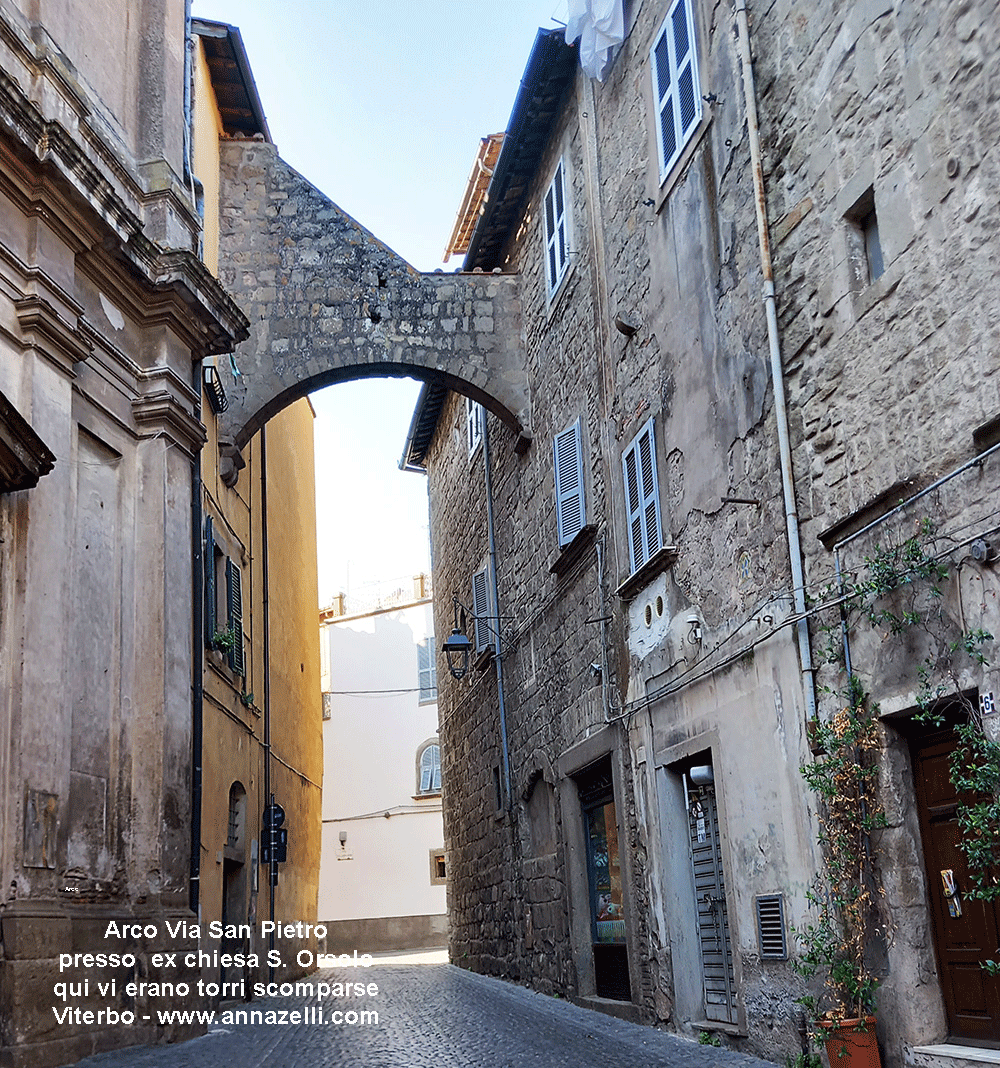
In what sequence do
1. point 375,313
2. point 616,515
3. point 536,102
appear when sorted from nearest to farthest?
point 616,515 → point 536,102 → point 375,313

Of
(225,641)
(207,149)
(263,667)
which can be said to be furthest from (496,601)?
(207,149)

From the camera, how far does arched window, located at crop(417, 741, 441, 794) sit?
112 ft

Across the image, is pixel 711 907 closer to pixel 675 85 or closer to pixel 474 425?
pixel 675 85

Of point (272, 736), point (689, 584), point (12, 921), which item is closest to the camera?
point (12, 921)

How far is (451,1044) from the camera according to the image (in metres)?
8.58

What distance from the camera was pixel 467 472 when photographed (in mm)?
18672

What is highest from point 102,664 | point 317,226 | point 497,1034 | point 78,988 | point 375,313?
point 317,226

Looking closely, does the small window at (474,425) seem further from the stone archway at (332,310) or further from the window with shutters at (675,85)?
the window with shutters at (675,85)

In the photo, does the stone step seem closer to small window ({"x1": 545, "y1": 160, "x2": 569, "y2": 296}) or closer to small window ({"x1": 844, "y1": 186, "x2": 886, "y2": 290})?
small window ({"x1": 844, "y1": 186, "x2": 886, "y2": 290})

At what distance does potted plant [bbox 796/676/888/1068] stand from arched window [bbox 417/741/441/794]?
91.5 ft

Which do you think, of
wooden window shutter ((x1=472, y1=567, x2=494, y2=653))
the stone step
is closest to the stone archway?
wooden window shutter ((x1=472, y1=567, x2=494, y2=653))

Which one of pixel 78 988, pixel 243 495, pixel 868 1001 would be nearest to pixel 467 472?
pixel 243 495

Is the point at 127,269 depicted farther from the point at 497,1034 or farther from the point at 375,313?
the point at 497,1034

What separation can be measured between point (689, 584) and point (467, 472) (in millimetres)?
9820
